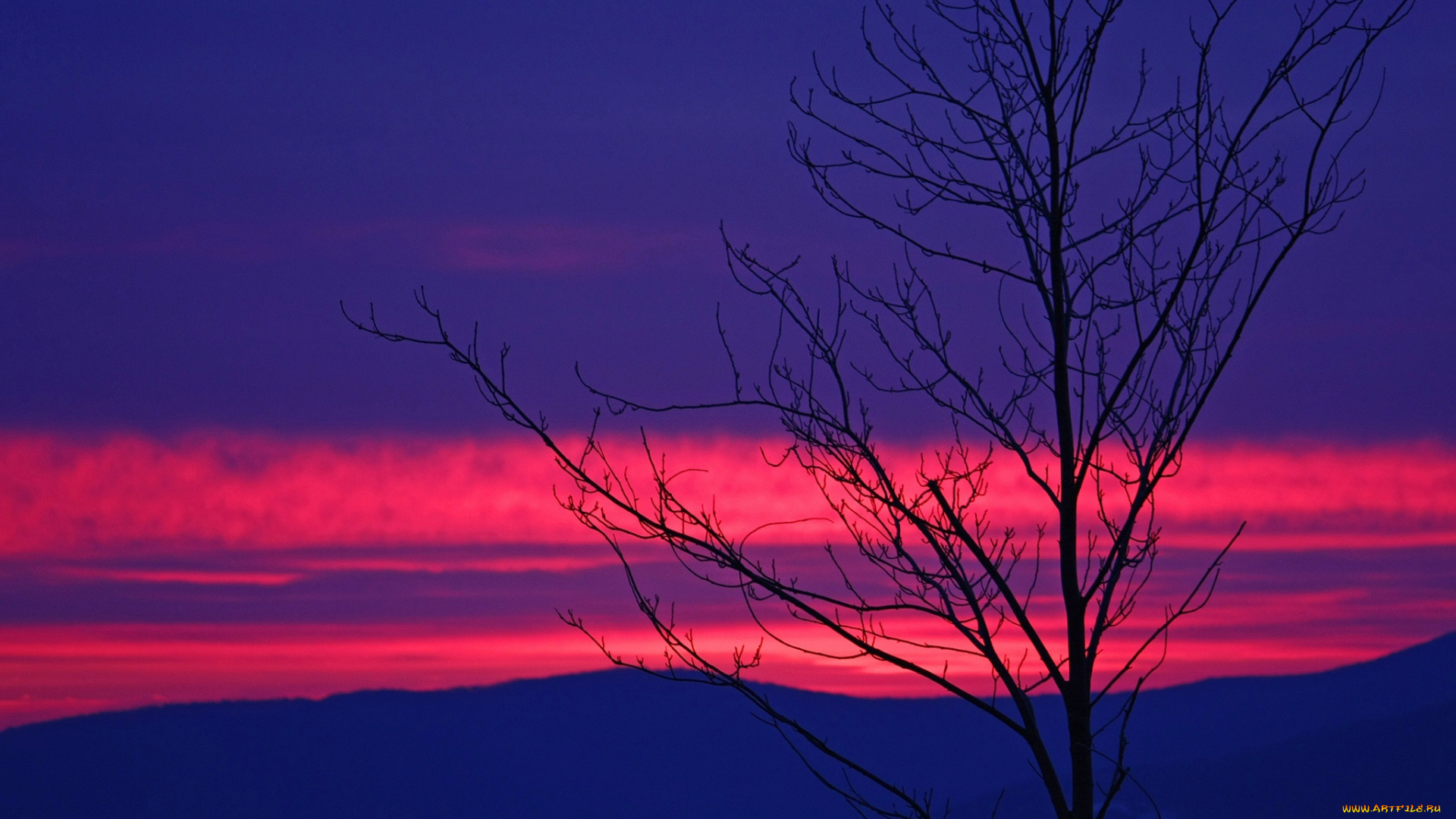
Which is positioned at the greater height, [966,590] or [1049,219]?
[1049,219]

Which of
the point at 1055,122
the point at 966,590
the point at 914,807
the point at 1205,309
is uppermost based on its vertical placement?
the point at 1055,122

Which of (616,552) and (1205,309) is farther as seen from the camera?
(1205,309)

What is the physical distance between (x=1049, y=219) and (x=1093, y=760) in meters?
2.49

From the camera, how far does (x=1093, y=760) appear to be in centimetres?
623

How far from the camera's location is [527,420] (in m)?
5.77

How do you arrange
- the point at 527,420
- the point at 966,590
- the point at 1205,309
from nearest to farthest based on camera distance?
the point at 527,420 < the point at 966,590 < the point at 1205,309

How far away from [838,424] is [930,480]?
499 mm

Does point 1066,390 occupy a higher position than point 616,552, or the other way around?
point 1066,390

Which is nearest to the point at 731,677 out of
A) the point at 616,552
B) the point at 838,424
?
the point at 616,552

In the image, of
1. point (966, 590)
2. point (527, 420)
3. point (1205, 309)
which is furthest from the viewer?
point (1205, 309)

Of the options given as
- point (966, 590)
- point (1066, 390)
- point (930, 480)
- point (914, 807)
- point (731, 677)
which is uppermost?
point (1066, 390)

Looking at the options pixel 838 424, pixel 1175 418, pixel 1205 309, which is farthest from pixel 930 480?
pixel 1205 309

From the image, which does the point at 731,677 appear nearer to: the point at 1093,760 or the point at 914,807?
the point at 914,807

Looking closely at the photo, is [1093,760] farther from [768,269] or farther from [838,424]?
[768,269]
